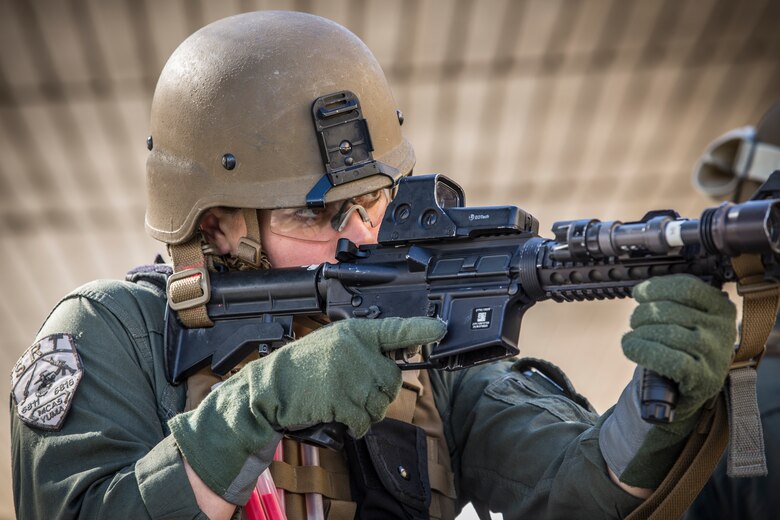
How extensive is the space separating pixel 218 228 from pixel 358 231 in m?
0.47

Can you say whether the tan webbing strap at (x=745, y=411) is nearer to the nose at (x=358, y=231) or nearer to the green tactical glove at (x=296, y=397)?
the green tactical glove at (x=296, y=397)

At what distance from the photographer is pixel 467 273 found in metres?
3.01

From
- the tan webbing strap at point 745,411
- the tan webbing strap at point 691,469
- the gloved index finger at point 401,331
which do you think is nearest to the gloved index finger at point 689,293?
the tan webbing strap at point 745,411

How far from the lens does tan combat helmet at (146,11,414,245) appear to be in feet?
11.5

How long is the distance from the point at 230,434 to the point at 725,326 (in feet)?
4.15

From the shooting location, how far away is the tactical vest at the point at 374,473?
3445mm

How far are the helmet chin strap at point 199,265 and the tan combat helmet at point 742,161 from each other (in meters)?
2.58

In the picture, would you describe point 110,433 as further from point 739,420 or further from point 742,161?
point 742,161

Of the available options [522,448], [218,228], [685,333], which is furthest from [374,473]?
[685,333]

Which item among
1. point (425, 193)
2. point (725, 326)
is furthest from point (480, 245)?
point (725, 326)

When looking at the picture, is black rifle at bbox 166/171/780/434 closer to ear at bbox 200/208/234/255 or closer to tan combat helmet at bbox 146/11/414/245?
ear at bbox 200/208/234/255

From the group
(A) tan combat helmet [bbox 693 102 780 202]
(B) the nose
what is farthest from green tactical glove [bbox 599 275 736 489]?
(A) tan combat helmet [bbox 693 102 780 202]

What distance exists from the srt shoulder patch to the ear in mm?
576

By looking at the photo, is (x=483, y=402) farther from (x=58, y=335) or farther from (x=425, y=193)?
(x=58, y=335)
